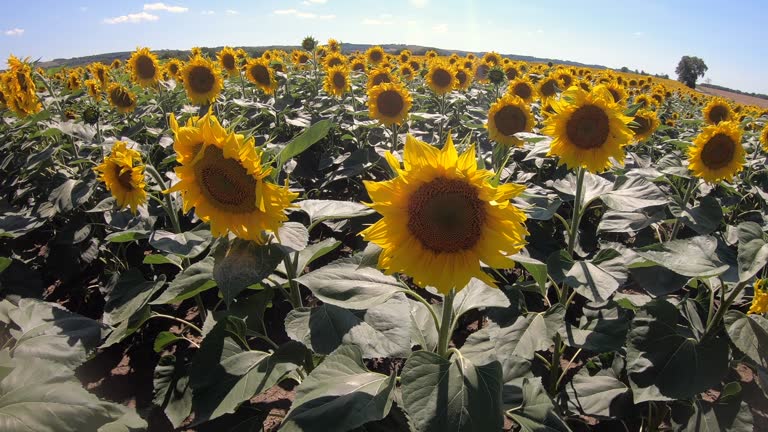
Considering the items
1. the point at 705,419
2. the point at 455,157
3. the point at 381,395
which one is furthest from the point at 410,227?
the point at 705,419

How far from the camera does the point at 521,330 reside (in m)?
2.34

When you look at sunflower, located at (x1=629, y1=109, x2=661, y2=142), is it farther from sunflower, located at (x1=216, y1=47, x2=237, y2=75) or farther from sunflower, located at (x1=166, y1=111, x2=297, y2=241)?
sunflower, located at (x1=216, y1=47, x2=237, y2=75)

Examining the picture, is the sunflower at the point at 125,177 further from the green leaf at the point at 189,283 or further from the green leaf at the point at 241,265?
the green leaf at the point at 241,265

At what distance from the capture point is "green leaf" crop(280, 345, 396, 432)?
150 centimetres

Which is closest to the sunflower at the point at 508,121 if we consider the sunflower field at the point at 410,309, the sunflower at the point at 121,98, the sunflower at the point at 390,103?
the sunflower at the point at 390,103

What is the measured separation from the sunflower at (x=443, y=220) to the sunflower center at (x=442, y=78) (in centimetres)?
576

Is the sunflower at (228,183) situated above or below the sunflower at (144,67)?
below

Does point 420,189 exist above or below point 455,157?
below

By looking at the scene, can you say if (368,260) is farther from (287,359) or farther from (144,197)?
(144,197)

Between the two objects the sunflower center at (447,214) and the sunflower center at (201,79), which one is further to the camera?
the sunflower center at (201,79)

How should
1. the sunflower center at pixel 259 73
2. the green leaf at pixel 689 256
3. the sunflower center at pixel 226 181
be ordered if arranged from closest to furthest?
1. the sunflower center at pixel 226 181
2. the green leaf at pixel 689 256
3. the sunflower center at pixel 259 73

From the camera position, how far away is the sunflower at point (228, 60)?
Answer: 779 cm

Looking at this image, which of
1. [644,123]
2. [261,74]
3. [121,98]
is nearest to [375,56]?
[261,74]

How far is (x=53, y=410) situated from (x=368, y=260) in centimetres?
101
